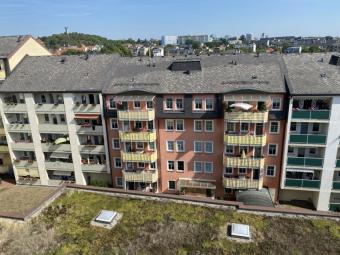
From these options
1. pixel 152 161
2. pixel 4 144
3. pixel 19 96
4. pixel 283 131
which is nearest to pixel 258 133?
pixel 283 131

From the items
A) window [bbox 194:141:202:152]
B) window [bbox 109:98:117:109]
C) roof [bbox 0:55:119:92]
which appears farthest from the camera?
roof [bbox 0:55:119:92]

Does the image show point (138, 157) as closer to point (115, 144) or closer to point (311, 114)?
point (115, 144)

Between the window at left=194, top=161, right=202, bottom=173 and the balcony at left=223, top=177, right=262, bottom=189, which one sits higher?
the window at left=194, top=161, right=202, bottom=173

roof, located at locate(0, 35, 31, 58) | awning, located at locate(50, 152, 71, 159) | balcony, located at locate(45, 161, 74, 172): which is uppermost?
roof, located at locate(0, 35, 31, 58)

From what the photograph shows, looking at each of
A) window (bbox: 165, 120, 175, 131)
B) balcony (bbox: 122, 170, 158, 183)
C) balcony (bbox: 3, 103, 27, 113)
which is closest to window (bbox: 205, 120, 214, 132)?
window (bbox: 165, 120, 175, 131)

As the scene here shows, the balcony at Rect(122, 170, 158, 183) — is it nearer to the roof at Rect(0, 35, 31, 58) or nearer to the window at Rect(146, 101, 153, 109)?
the window at Rect(146, 101, 153, 109)

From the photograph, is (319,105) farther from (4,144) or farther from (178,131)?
(4,144)

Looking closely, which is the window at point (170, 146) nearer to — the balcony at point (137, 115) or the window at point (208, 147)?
the window at point (208, 147)
